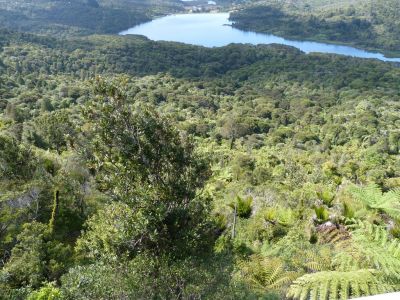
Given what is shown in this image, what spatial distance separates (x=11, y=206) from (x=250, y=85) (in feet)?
249

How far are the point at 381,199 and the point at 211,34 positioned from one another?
134463 mm

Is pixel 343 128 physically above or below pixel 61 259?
below

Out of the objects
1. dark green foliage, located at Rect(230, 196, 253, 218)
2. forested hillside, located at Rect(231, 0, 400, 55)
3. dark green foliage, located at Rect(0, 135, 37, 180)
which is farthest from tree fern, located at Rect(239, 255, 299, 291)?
forested hillside, located at Rect(231, 0, 400, 55)

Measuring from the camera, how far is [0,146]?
11.9 metres

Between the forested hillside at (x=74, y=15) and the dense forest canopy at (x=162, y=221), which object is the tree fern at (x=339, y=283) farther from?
the forested hillside at (x=74, y=15)

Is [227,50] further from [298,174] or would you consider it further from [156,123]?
[156,123]

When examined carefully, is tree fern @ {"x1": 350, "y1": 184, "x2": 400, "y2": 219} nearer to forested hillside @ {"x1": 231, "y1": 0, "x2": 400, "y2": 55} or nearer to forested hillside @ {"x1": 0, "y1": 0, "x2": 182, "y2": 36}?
forested hillside @ {"x1": 231, "y1": 0, "x2": 400, "y2": 55}

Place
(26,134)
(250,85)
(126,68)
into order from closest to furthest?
(26,134) < (250,85) < (126,68)

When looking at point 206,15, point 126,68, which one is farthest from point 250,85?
point 206,15

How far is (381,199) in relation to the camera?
3.27 m

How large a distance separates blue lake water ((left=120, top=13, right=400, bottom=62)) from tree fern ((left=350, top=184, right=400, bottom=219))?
110m

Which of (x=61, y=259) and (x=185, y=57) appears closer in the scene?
(x=61, y=259)

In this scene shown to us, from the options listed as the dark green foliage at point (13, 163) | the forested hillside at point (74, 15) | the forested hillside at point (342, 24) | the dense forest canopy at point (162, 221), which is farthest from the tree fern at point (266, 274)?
the forested hillside at point (74, 15)

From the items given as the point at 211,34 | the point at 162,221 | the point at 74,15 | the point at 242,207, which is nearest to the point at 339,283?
the point at 162,221
